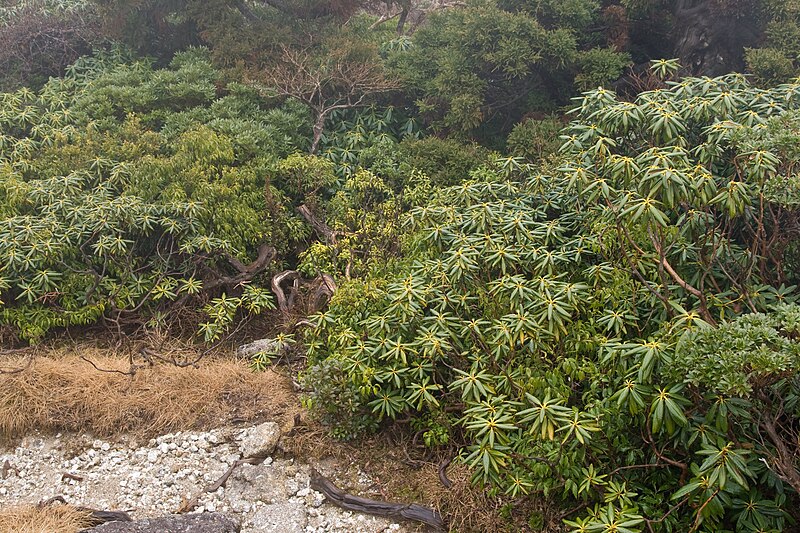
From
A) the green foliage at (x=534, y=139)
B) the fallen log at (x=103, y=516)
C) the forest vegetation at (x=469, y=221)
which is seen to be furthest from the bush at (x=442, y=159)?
the fallen log at (x=103, y=516)

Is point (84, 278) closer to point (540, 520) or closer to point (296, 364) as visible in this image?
point (296, 364)

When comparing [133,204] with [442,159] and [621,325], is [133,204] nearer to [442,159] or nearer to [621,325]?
[442,159]

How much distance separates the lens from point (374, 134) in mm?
9031

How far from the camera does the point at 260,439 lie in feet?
17.9

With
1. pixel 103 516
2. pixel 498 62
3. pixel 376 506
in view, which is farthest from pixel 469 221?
pixel 498 62

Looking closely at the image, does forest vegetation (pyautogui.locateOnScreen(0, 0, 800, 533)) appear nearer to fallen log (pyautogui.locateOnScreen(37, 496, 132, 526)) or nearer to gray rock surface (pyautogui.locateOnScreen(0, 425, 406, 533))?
gray rock surface (pyautogui.locateOnScreen(0, 425, 406, 533))

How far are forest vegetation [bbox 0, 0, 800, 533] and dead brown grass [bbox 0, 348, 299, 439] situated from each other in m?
0.33

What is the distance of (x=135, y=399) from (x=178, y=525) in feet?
5.44

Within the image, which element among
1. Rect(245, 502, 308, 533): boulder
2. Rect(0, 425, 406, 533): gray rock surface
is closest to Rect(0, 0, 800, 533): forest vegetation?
Rect(0, 425, 406, 533): gray rock surface

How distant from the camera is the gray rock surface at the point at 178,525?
445 centimetres

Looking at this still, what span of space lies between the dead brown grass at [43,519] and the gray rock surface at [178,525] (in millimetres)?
247

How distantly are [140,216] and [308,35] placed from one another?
4.23 metres

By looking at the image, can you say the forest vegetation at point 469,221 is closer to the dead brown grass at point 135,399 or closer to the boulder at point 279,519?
the dead brown grass at point 135,399

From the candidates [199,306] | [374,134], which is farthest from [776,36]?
[199,306]
